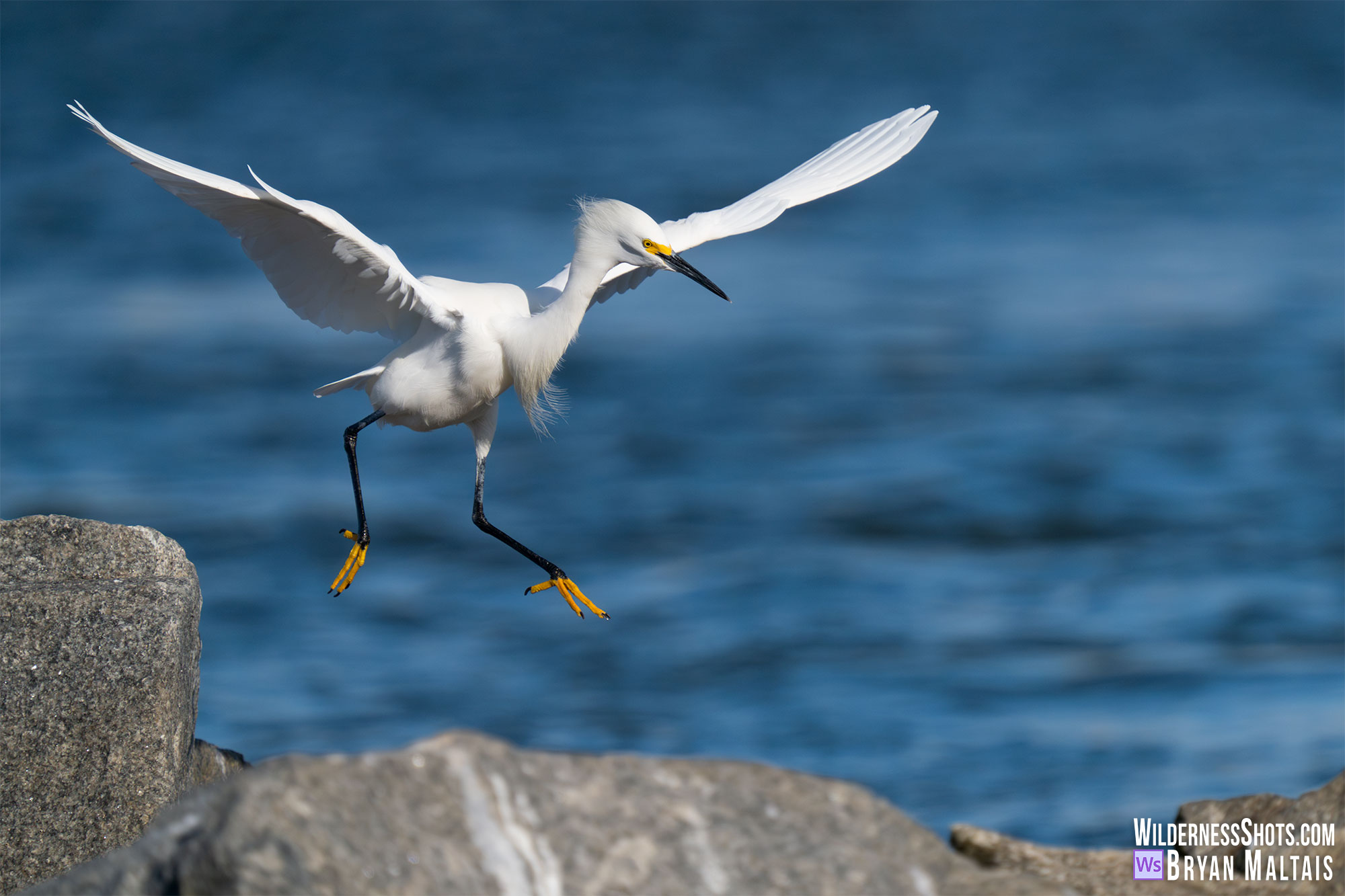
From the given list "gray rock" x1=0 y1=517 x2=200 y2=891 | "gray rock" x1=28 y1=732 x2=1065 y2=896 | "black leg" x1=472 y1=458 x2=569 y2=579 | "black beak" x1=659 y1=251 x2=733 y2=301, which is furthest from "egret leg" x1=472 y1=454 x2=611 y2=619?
"gray rock" x1=28 y1=732 x2=1065 y2=896

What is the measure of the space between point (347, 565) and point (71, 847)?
2.23m

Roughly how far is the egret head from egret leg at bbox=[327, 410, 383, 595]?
5.05 feet

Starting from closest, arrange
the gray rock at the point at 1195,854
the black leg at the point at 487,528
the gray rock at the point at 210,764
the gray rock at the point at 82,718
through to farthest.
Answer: the gray rock at the point at 1195,854
the gray rock at the point at 82,718
the gray rock at the point at 210,764
the black leg at the point at 487,528

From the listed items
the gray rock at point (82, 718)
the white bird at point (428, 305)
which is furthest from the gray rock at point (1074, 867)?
the gray rock at point (82, 718)

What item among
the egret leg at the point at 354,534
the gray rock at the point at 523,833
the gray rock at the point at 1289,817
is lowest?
the gray rock at the point at 523,833

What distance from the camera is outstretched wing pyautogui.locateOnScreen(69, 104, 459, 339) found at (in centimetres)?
669

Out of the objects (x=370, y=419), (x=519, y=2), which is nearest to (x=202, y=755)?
(x=370, y=419)

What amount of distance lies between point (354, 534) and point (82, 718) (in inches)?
91.3

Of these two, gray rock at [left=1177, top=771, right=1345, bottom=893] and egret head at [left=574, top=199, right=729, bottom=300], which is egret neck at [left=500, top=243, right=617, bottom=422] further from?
gray rock at [left=1177, top=771, right=1345, bottom=893]

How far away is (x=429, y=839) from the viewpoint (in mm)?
3752

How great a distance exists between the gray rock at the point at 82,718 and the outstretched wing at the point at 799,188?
344cm

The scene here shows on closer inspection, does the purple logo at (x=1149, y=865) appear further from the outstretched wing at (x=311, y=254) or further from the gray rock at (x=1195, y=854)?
the outstretched wing at (x=311, y=254)

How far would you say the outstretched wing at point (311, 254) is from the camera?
6688mm

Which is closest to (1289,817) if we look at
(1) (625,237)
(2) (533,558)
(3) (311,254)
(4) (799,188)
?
(1) (625,237)
